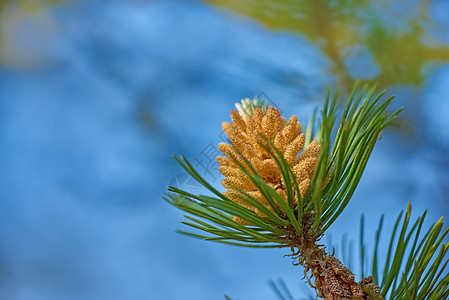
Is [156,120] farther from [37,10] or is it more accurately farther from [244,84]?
[37,10]

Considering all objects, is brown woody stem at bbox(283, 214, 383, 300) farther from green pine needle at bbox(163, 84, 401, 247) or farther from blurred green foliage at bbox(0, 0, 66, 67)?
blurred green foliage at bbox(0, 0, 66, 67)

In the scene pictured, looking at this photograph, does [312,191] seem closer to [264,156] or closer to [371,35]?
[264,156]

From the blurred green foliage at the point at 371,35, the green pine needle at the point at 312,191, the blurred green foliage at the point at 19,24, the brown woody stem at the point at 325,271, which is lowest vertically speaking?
the brown woody stem at the point at 325,271

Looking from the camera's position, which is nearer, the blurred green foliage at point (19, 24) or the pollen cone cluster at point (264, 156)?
the pollen cone cluster at point (264, 156)

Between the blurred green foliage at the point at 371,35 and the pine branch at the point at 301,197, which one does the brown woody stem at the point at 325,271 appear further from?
the blurred green foliage at the point at 371,35

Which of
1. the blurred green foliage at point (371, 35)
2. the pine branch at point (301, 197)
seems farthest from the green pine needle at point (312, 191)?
the blurred green foliage at point (371, 35)

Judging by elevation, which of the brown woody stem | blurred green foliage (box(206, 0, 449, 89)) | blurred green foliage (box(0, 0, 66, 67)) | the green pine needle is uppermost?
blurred green foliage (box(0, 0, 66, 67))

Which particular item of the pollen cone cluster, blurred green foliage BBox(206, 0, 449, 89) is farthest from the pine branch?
blurred green foliage BBox(206, 0, 449, 89)
